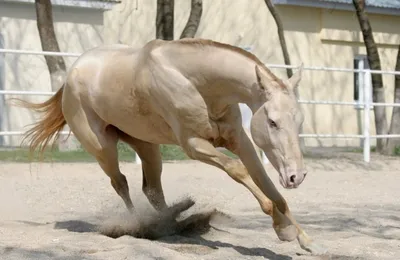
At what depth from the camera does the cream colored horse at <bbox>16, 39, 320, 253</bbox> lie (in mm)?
4727

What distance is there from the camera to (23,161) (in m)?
10.3

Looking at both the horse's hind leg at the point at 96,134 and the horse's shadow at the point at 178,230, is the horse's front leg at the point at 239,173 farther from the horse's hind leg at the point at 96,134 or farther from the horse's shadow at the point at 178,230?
the horse's hind leg at the point at 96,134

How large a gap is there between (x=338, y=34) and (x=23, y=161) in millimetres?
11194

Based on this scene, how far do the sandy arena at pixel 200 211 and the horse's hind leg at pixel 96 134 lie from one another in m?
0.41

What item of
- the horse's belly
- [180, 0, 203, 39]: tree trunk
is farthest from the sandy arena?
[180, 0, 203, 39]: tree trunk

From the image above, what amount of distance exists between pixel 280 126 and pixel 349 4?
15096mm

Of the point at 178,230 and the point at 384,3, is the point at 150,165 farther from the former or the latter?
Result: the point at 384,3

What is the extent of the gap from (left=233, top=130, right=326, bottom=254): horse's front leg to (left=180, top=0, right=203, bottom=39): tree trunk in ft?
24.0

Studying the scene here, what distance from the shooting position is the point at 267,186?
5.16 meters

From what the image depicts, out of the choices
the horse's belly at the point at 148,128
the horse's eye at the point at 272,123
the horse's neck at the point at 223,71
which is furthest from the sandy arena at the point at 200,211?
the horse's neck at the point at 223,71

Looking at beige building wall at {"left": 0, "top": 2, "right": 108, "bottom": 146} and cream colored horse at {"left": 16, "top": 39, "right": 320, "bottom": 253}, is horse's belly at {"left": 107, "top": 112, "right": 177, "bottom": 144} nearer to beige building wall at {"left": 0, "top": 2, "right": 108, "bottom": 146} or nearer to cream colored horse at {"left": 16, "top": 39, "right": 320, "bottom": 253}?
cream colored horse at {"left": 16, "top": 39, "right": 320, "bottom": 253}

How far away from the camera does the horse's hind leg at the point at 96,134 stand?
620 cm

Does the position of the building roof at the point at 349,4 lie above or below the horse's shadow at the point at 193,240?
below

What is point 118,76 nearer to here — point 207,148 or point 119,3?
point 207,148
